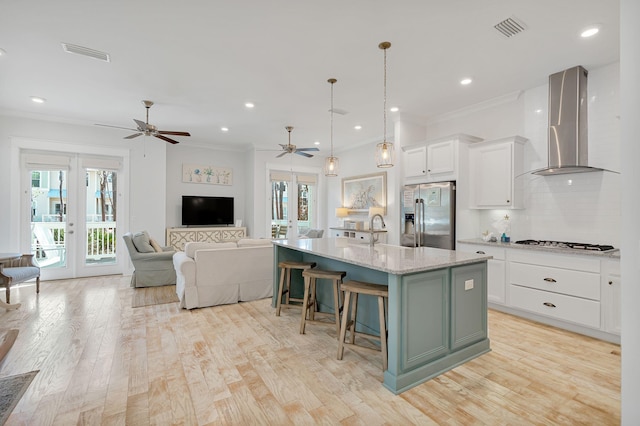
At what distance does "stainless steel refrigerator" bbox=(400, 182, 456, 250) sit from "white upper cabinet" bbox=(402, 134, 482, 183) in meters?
0.15

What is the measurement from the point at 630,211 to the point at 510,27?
7.02ft

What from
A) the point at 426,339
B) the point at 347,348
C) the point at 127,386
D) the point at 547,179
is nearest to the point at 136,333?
the point at 127,386

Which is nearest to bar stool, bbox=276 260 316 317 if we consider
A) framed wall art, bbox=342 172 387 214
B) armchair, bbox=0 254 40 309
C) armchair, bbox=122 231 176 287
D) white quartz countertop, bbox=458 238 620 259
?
white quartz countertop, bbox=458 238 620 259

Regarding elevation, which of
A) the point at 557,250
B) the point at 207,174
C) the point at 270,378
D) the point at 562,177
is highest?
the point at 207,174

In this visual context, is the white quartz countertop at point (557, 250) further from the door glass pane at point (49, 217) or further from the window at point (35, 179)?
the window at point (35, 179)

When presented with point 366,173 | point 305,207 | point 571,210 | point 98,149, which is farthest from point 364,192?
point 98,149

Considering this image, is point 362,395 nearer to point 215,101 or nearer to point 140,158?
point 215,101

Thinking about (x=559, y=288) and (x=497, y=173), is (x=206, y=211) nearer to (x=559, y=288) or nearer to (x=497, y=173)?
(x=497, y=173)

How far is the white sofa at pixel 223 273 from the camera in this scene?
407 centimetres

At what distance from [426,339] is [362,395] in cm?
66

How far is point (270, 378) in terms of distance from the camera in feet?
7.84

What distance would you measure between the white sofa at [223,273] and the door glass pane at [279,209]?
3.43 metres

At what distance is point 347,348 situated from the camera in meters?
2.90

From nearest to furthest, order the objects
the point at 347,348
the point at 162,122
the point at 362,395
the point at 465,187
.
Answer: the point at 362,395, the point at 347,348, the point at 465,187, the point at 162,122
